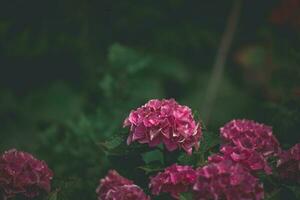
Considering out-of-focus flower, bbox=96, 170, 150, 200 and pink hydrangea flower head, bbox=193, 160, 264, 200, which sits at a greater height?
pink hydrangea flower head, bbox=193, 160, 264, 200

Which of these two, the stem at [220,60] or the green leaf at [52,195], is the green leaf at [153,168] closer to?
the green leaf at [52,195]

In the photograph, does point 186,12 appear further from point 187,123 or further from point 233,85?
point 187,123

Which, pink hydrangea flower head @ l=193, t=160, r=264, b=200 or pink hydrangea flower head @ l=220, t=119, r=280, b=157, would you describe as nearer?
pink hydrangea flower head @ l=193, t=160, r=264, b=200

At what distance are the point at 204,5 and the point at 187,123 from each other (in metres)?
3.12

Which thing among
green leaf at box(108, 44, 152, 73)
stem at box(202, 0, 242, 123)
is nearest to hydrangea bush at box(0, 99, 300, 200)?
green leaf at box(108, 44, 152, 73)

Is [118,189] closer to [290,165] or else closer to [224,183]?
[224,183]

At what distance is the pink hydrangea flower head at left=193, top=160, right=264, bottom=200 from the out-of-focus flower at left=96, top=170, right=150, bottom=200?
23 centimetres

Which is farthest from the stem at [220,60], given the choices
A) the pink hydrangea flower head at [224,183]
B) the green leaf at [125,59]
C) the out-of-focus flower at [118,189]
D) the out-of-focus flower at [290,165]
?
the pink hydrangea flower head at [224,183]

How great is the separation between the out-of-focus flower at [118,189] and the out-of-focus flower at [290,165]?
47 cm

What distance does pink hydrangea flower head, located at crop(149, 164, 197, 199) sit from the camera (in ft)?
8.04

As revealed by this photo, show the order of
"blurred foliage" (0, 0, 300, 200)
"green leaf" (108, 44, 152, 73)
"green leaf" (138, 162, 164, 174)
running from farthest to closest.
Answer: "blurred foliage" (0, 0, 300, 200), "green leaf" (108, 44, 152, 73), "green leaf" (138, 162, 164, 174)

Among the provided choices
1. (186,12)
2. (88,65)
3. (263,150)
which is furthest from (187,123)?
(186,12)

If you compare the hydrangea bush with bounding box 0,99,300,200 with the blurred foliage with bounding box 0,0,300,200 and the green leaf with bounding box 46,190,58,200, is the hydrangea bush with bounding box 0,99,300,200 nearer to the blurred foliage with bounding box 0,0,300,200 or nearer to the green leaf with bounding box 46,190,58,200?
the green leaf with bounding box 46,190,58,200

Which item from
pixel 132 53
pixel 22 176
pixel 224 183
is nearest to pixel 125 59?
pixel 132 53
